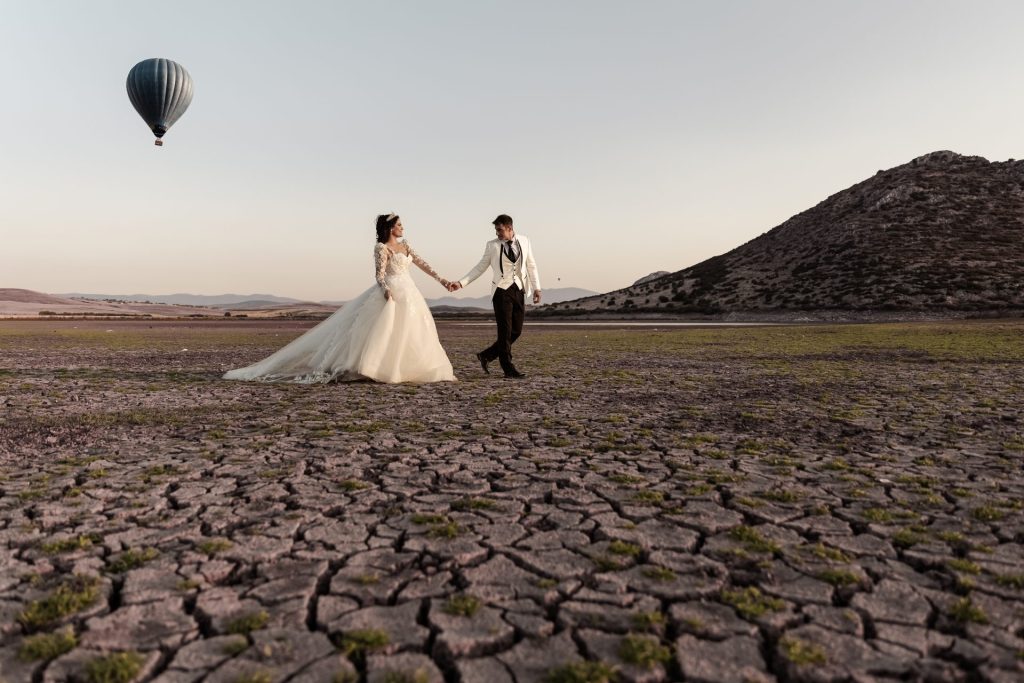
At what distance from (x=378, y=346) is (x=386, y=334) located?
24 cm

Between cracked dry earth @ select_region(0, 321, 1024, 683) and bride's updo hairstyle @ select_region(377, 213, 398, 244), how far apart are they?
4.10 metres

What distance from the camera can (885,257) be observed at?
59188 mm

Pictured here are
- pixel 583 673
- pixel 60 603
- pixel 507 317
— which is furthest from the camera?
pixel 507 317

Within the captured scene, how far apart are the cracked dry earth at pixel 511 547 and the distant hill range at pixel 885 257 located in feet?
162

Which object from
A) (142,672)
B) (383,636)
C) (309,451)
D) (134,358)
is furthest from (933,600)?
(134,358)

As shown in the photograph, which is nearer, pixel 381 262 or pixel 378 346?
pixel 378 346

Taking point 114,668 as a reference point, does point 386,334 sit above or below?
above

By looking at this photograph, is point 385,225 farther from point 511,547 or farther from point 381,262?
point 511,547

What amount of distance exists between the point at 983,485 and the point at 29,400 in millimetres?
10957

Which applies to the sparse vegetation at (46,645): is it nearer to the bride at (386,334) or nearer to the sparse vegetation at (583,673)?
the sparse vegetation at (583,673)

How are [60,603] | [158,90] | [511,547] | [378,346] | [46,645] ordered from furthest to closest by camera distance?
[158,90]
[378,346]
[511,547]
[60,603]
[46,645]

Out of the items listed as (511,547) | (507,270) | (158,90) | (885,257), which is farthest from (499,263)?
(885,257)

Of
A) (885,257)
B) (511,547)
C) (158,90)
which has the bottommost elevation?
(511,547)

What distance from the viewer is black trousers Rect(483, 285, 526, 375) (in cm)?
1069
